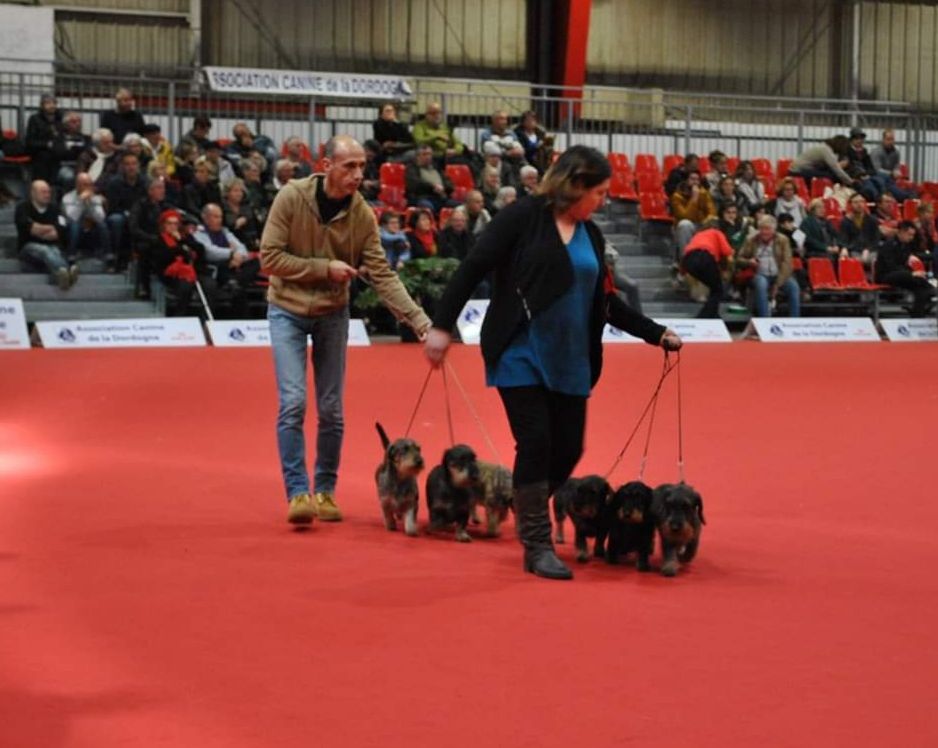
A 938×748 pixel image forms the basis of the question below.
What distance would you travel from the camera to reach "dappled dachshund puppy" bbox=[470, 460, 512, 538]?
6148 millimetres

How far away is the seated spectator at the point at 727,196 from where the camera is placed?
786 inches

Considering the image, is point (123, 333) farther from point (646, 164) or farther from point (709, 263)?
point (646, 164)

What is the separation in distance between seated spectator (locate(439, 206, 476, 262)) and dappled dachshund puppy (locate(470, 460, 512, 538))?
441 inches

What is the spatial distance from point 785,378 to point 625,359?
1980 millimetres

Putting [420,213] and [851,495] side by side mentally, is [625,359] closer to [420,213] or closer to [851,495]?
[420,213]

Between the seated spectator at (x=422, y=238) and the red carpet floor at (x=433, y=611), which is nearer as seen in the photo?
the red carpet floor at (x=433, y=611)

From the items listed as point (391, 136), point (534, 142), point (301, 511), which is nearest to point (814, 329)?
point (534, 142)

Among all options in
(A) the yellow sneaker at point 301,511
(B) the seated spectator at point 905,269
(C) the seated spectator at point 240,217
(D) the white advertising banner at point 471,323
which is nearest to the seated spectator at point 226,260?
(C) the seated spectator at point 240,217

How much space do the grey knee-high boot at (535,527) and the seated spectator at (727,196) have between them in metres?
14.9

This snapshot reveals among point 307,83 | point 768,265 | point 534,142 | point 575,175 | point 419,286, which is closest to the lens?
point 575,175

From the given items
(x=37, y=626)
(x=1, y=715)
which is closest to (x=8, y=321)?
(x=37, y=626)

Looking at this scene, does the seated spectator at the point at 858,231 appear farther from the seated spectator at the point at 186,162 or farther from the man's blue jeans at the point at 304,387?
the man's blue jeans at the point at 304,387

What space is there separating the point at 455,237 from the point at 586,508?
11990 millimetres

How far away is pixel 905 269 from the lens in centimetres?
1973
